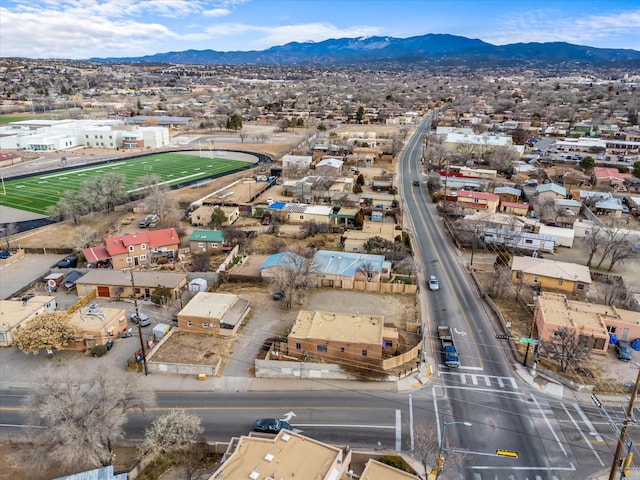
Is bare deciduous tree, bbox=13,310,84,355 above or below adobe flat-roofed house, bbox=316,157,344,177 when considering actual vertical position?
below

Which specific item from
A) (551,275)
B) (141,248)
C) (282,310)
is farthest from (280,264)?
(551,275)

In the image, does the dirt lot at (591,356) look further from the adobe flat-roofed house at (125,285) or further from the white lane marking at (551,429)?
the adobe flat-roofed house at (125,285)

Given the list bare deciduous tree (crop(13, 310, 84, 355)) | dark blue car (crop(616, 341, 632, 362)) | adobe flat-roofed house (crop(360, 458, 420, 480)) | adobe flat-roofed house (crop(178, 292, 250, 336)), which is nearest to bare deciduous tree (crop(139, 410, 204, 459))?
adobe flat-roofed house (crop(360, 458, 420, 480))

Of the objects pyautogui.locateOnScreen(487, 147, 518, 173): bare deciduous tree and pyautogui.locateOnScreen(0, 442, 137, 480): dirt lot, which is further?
pyautogui.locateOnScreen(487, 147, 518, 173): bare deciduous tree

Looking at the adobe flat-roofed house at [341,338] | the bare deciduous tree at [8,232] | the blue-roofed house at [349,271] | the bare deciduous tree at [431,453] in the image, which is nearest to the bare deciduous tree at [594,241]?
the blue-roofed house at [349,271]

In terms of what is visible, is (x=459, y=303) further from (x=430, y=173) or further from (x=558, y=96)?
(x=558, y=96)

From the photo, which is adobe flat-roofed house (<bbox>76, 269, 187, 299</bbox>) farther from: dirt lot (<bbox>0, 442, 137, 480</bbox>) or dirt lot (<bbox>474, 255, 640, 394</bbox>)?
dirt lot (<bbox>474, 255, 640, 394</bbox>)

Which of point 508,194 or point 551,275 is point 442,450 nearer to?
point 551,275
